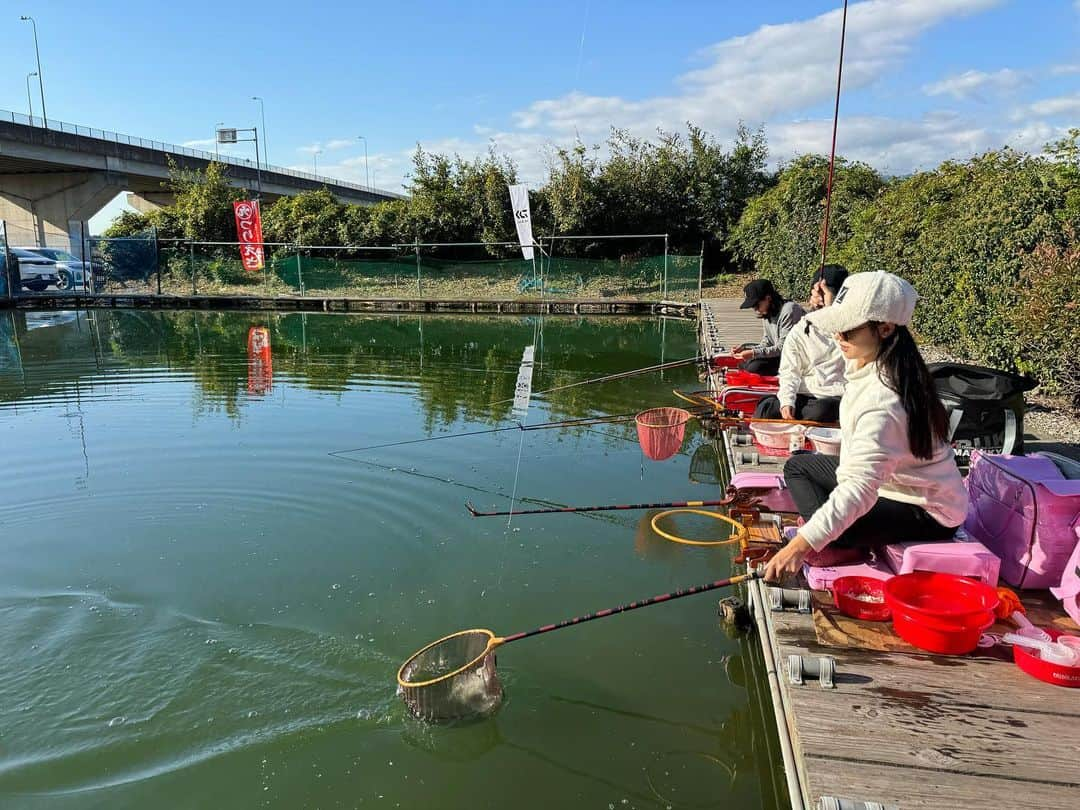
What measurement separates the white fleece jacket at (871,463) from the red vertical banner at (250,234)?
24.3 metres

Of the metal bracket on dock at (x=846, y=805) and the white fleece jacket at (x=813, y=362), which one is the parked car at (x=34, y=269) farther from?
the metal bracket on dock at (x=846, y=805)

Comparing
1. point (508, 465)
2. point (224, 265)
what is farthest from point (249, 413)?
point (224, 265)

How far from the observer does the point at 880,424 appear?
2.50 m

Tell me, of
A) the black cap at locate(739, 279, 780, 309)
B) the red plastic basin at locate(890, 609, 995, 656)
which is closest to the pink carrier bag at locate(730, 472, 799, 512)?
the red plastic basin at locate(890, 609, 995, 656)

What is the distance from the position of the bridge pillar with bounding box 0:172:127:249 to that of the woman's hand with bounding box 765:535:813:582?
35719 mm

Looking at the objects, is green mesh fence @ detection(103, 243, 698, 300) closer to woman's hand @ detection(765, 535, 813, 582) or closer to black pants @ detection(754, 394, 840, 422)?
black pants @ detection(754, 394, 840, 422)

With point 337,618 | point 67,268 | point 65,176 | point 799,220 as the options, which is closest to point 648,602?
point 337,618

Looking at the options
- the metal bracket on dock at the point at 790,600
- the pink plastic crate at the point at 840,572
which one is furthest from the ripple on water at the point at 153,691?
the pink plastic crate at the point at 840,572

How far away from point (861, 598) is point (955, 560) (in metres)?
0.36

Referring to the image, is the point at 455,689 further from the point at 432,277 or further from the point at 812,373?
the point at 432,277

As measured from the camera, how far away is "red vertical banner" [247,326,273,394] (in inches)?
415

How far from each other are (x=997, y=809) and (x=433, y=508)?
13.8 ft

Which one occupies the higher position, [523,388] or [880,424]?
[880,424]

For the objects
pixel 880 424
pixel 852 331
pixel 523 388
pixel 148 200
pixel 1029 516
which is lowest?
pixel 523 388
